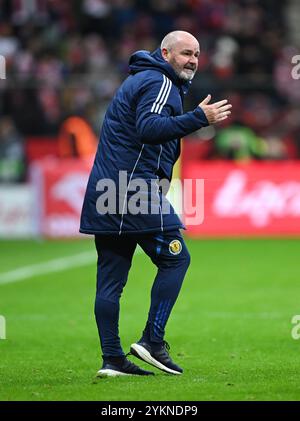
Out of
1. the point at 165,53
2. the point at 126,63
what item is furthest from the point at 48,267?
the point at 165,53

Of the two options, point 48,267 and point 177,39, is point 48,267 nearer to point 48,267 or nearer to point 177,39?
point 48,267

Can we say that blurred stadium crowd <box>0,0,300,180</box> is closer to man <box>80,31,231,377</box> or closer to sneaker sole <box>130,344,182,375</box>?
man <box>80,31,231,377</box>

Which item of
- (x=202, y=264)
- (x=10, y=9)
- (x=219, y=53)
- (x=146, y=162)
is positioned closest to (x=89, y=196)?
(x=146, y=162)

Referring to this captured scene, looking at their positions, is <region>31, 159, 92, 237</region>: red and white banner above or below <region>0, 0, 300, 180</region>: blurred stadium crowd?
below

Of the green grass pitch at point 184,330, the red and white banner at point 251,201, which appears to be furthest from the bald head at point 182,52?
the red and white banner at point 251,201

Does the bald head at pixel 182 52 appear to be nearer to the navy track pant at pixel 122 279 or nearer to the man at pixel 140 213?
the man at pixel 140 213

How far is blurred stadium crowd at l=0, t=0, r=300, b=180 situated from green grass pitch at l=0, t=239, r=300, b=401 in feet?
12.5

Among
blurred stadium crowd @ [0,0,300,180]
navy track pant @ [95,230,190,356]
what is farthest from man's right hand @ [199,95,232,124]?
blurred stadium crowd @ [0,0,300,180]

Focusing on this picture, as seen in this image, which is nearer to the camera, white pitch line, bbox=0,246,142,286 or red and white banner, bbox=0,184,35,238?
white pitch line, bbox=0,246,142,286

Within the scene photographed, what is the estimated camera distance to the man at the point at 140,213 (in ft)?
24.6

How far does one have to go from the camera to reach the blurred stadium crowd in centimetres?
2062

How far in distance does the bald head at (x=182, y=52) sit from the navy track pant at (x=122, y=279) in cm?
107

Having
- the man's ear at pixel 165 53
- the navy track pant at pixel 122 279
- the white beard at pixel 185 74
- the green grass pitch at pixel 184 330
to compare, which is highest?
the man's ear at pixel 165 53

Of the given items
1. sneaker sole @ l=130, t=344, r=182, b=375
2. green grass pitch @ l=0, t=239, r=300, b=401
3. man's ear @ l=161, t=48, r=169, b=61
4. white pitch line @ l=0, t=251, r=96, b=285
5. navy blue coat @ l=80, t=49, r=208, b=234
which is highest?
man's ear @ l=161, t=48, r=169, b=61
